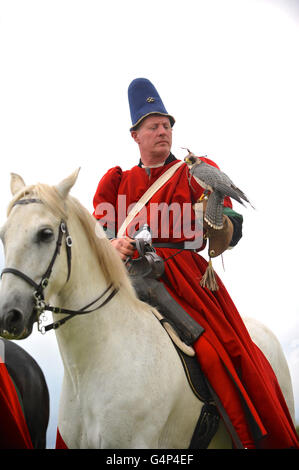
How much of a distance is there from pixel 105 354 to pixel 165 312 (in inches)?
27.3

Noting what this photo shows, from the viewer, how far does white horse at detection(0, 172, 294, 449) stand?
2.78 meters

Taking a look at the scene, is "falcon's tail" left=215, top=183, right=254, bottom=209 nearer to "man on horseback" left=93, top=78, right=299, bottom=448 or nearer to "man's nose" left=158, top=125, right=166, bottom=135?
"man on horseback" left=93, top=78, right=299, bottom=448

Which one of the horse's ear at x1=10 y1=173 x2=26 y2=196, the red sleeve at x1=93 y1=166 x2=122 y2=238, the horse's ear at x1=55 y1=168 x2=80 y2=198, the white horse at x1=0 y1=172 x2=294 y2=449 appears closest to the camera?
the white horse at x1=0 y1=172 x2=294 y2=449

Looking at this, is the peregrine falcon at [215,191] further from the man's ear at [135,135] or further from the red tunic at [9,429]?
the red tunic at [9,429]

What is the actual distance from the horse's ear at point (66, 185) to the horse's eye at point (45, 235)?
336 mm

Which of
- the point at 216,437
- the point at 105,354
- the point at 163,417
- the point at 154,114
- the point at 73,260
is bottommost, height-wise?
the point at 216,437

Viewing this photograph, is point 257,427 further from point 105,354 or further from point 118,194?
point 118,194

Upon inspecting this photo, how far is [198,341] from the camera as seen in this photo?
3.48m

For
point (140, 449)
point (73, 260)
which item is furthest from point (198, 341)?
point (73, 260)

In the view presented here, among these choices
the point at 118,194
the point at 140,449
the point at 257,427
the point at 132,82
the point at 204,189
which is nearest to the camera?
the point at 140,449

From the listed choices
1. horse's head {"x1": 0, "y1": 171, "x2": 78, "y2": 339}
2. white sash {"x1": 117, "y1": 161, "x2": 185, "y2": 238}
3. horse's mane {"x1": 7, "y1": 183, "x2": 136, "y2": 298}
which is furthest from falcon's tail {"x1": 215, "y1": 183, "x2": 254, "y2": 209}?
horse's head {"x1": 0, "y1": 171, "x2": 78, "y2": 339}

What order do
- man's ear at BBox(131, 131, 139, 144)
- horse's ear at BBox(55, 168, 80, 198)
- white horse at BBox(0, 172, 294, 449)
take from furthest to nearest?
man's ear at BBox(131, 131, 139, 144), horse's ear at BBox(55, 168, 80, 198), white horse at BBox(0, 172, 294, 449)

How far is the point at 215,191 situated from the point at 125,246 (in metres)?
0.83

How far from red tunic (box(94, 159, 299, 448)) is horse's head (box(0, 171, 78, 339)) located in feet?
3.71
